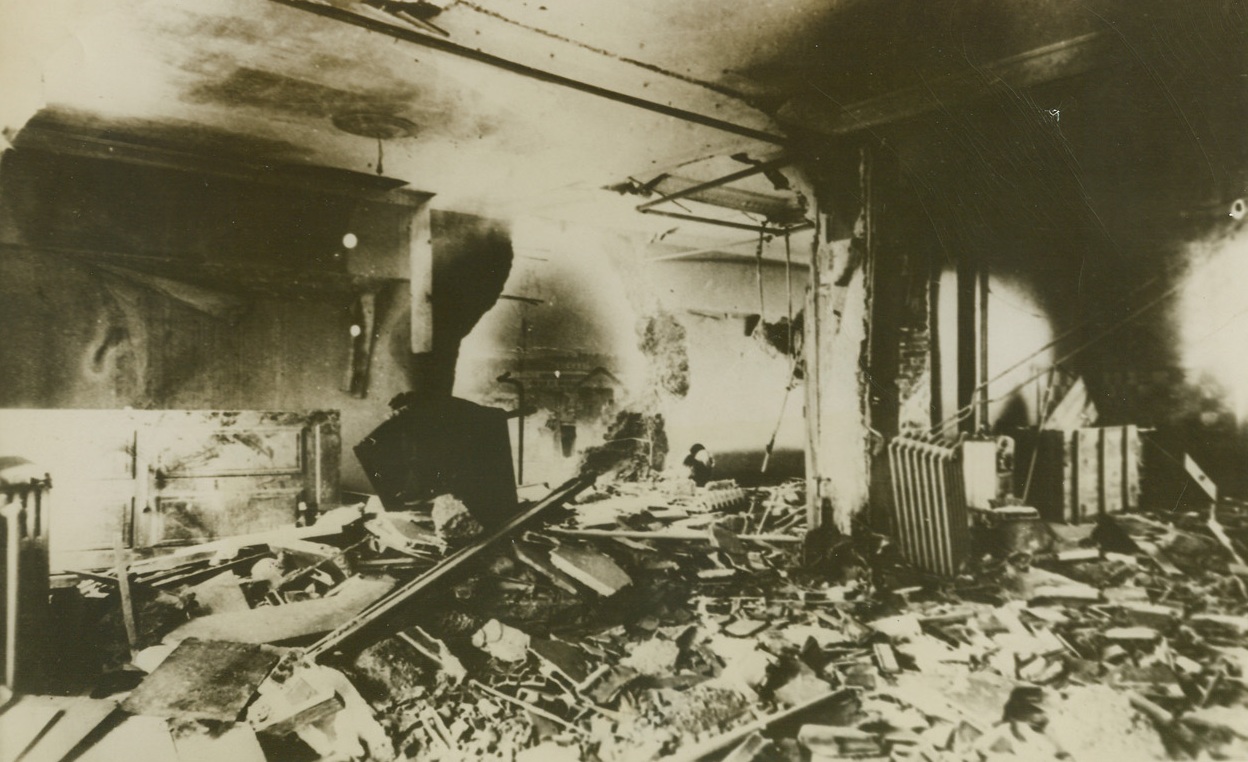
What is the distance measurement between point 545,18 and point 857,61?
1.25 meters

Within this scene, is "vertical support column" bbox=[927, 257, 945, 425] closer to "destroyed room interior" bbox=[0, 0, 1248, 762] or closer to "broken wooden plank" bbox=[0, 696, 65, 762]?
"destroyed room interior" bbox=[0, 0, 1248, 762]

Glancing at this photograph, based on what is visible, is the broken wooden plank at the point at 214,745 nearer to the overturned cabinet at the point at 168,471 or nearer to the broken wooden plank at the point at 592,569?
the overturned cabinet at the point at 168,471

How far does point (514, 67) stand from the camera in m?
2.44

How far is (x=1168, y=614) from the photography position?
3004mm

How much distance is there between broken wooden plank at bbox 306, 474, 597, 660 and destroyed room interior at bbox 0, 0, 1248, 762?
2 centimetres

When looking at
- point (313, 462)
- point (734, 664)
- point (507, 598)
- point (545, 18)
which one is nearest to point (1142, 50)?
point (545, 18)

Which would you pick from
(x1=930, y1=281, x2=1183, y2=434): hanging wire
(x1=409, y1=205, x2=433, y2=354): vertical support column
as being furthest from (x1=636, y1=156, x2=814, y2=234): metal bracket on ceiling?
(x1=930, y1=281, x2=1183, y2=434): hanging wire

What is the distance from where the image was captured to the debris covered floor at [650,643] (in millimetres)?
2320

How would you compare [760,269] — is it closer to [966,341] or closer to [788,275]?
[788,275]

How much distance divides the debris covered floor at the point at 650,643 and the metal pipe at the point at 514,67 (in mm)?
1585

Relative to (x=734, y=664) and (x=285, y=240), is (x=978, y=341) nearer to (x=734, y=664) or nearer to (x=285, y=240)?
(x=734, y=664)

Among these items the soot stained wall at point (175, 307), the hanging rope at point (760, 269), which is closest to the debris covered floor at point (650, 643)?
the soot stained wall at point (175, 307)

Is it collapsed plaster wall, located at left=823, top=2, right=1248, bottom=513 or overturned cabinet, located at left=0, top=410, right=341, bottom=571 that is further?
→ collapsed plaster wall, located at left=823, top=2, right=1248, bottom=513

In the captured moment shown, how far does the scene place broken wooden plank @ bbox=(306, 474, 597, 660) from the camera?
2.51 metres
